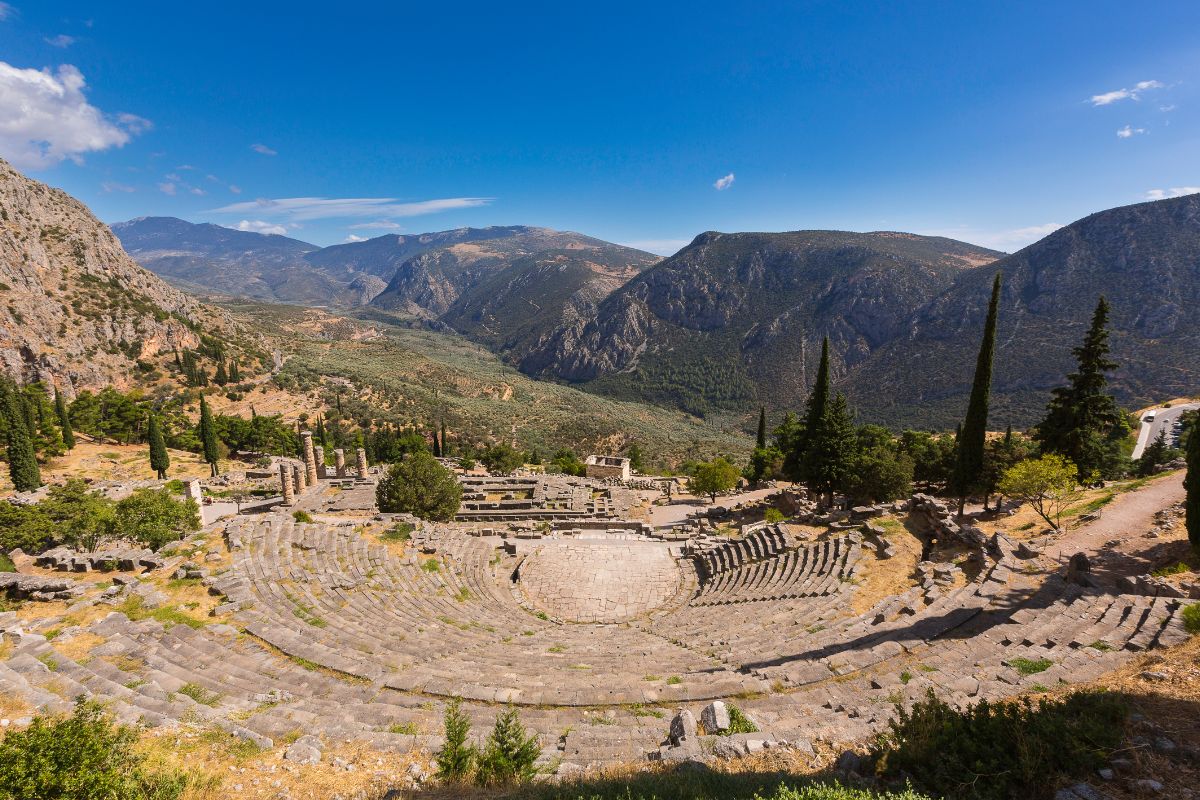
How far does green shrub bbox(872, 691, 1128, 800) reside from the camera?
622cm

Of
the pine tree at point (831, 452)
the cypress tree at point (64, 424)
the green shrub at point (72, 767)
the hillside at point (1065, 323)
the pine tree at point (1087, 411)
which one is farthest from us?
the hillside at point (1065, 323)

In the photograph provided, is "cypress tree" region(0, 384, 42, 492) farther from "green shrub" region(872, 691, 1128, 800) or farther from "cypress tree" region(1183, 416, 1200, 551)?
"cypress tree" region(1183, 416, 1200, 551)

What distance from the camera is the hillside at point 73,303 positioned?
67.1 m

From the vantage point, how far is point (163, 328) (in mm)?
85125

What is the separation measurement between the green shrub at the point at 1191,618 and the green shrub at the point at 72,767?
17166 mm

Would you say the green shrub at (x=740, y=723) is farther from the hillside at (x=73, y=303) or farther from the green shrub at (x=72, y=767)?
the hillside at (x=73, y=303)

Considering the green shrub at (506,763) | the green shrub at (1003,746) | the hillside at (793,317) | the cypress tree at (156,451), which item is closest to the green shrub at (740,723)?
the green shrub at (1003,746)

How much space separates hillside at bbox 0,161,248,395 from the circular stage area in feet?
264

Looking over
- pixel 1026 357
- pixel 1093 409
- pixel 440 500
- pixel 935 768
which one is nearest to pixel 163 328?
pixel 440 500

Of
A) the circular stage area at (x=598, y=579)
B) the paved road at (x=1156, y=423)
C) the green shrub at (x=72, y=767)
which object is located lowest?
the paved road at (x=1156, y=423)

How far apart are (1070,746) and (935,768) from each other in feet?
5.44

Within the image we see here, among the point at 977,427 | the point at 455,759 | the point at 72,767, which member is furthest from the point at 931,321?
the point at 72,767

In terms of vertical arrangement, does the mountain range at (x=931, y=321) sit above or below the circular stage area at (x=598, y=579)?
above

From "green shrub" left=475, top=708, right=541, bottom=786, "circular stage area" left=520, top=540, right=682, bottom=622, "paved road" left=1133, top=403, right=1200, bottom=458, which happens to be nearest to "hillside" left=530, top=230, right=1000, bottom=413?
"paved road" left=1133, top=403, right=1200, bottom=458
